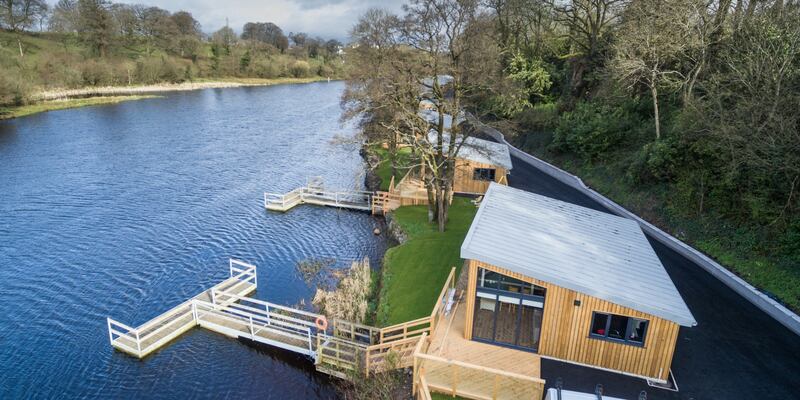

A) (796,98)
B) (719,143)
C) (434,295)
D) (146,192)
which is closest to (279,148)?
(146,192)

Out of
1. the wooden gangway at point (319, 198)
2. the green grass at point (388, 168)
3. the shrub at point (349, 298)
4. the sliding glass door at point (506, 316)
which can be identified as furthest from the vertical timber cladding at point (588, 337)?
the green grass at point (388, 168)

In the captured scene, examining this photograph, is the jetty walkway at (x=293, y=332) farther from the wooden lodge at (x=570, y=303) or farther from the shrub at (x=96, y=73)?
the shrub at (x=96, y=73)

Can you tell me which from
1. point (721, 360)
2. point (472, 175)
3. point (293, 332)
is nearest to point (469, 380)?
point (293, 332)

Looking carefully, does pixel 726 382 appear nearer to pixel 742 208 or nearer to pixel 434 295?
pixel 434 295

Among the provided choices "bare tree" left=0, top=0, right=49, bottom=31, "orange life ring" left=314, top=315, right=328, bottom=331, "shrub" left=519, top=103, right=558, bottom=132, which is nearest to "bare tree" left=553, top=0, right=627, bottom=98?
"shrub" left=519, top=103, right=558, bottom=132

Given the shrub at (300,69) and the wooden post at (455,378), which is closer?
the wooden post at (455,378)

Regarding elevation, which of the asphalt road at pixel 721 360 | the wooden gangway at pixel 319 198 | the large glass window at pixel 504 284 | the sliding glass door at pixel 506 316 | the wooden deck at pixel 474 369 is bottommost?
the wooden gangway at pixel 319 198

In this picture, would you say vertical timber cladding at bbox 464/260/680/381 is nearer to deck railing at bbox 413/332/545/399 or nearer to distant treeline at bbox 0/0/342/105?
deck railing at bbox 413/332/545/399
